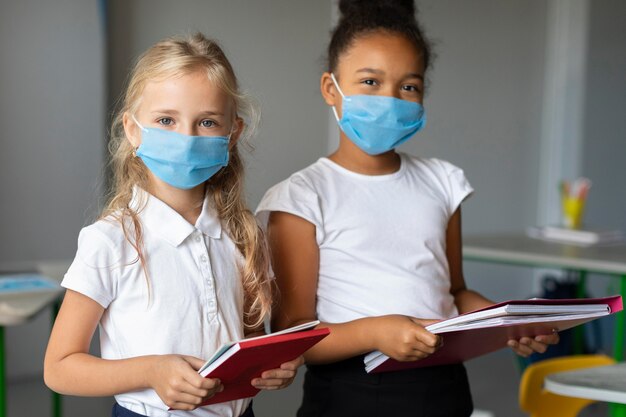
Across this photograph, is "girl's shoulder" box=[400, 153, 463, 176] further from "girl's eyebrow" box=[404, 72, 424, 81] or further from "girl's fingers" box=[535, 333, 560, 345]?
"girl's fingers" box=[535, 333, 560, 345]

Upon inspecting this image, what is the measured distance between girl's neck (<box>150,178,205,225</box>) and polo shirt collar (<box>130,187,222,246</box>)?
2 centimetres

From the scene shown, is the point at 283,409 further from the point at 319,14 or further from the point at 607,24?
the point at 607,24

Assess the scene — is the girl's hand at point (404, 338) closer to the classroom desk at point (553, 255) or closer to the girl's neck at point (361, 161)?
the girl's neck at point (361, 161)

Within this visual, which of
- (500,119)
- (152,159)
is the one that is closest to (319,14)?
(500,119)

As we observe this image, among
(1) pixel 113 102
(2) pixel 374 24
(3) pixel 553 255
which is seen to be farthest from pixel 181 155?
(1) pixel 113 102

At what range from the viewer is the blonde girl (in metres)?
1.25

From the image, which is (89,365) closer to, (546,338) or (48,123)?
(546,338)

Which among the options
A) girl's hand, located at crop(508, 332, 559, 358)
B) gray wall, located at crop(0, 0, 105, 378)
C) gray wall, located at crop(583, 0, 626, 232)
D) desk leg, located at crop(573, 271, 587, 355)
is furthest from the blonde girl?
gray wall, located at crop(583, 0, 626, 232)

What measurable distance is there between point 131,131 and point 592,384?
92cm

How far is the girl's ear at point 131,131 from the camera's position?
4.57ft

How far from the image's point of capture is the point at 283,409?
315cm

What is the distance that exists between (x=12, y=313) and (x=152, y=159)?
95cm

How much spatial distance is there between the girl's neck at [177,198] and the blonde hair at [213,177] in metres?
0.02

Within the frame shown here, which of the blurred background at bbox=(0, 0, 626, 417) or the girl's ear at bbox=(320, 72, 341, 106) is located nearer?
the girl's ear at bbox=(320, 72, 341, 106)
